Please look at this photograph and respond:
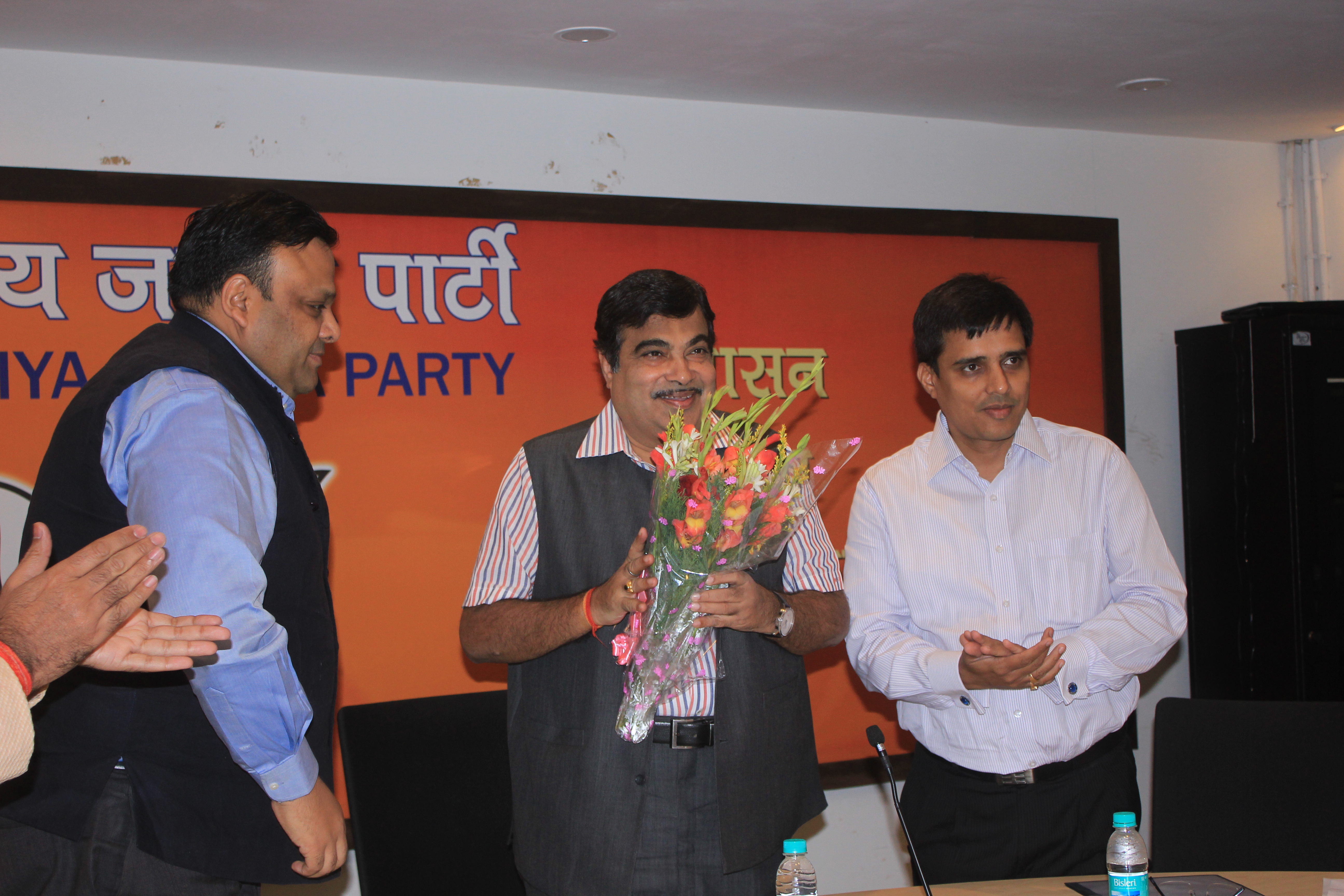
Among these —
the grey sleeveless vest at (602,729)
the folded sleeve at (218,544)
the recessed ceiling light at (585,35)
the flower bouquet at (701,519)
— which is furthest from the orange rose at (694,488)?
the recessed ceiling light at (585,35)

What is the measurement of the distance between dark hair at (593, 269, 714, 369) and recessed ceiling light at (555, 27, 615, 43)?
1.24 m

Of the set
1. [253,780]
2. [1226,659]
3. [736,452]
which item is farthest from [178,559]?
[1226,659]

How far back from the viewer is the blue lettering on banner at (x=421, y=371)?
138 inches

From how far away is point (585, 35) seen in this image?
3.20m

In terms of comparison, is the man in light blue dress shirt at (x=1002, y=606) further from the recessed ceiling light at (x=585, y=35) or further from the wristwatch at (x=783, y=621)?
the recessed ceiling light at (x=585, y=35)

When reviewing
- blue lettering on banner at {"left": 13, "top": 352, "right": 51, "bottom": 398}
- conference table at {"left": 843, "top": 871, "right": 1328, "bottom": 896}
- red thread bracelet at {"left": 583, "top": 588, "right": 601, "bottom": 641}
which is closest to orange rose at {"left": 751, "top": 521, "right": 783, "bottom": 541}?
red thread bracelet at {"left": 583, "top": 588, "right": 601, "bottom": 641}

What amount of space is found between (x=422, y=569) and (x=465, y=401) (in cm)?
61

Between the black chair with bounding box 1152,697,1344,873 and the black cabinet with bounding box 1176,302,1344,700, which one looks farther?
the black cabinet with bounding box 1176,302,1344,700

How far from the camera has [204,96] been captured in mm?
3342

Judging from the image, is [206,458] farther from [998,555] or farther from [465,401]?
[465,401]

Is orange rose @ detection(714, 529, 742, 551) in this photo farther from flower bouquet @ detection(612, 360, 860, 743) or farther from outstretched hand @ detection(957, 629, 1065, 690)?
outstretched hand @ detection(957, 629, 1065, 690)

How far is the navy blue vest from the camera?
5.41 feet

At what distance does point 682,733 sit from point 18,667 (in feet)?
3.95

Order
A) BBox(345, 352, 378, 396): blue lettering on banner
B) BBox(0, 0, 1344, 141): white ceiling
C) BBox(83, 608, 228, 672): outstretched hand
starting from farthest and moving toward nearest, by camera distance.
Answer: BBox(345, 352, 378, 396): blue lettering on banner < BBox(0, 0, 1344, 141): white ceiling < BBox(83, 608, 228, 672): outstretched hand
